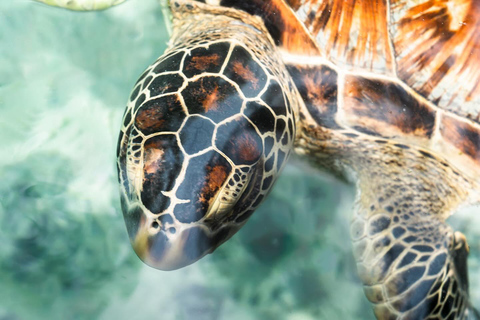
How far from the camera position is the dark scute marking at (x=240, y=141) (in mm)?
1496

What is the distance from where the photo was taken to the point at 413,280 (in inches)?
68.3

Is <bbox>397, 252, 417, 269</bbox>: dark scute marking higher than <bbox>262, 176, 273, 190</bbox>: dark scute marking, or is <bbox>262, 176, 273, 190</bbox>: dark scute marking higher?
<bbox>262, 176, 273, 190</bbox>: dark scute marking

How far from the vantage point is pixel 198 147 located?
145cm

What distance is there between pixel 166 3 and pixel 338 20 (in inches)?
41.7

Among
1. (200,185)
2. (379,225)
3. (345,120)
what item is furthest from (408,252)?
(200,185)

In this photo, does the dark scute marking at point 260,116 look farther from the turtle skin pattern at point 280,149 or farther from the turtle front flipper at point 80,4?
the turtle front flipper at point 80,4

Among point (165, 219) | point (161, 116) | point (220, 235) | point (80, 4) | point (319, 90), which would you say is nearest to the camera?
Answer: point (165, 219)

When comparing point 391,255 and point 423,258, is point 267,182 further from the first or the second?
point 423,258

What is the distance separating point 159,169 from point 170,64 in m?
0.51

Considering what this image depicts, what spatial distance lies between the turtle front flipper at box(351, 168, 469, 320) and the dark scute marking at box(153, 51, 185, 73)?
1.08 metres

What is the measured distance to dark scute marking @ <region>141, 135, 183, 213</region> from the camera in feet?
4.57

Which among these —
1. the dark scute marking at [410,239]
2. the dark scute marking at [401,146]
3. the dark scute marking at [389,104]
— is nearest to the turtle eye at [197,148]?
the dark scute marking at [389,104]

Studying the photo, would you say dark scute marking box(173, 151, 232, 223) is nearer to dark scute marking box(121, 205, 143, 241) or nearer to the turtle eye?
the turtle eye

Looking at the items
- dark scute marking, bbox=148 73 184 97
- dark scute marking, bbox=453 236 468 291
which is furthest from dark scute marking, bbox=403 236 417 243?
dark scute marking, bbox=148 73 184 97
